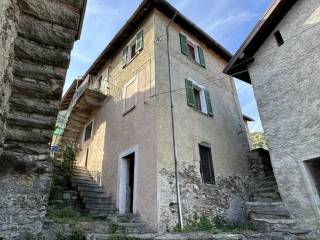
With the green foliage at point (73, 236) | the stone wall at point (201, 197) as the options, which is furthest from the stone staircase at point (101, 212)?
the stone wall at point (201, 197)

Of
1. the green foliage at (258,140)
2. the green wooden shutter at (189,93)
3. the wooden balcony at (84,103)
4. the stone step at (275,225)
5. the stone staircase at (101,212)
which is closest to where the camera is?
the stone staircase at (101,212)

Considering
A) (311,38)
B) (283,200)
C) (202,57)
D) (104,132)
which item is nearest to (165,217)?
(283,200)

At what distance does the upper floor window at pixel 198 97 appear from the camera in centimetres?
898

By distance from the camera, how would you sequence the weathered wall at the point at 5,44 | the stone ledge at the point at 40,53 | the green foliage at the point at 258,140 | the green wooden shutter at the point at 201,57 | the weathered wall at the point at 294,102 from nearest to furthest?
the weathered wall at the point at 5,44
the stone ledge at the point at 40,53
the weathered wall at the point at 294,102
the green wooden shutter at the point at 201,57
the green foliage at the point at 258,140

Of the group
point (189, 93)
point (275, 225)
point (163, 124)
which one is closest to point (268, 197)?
point (275, 225)

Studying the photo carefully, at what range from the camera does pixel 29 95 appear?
275 centimetres

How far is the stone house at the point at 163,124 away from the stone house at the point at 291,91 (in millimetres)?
1947

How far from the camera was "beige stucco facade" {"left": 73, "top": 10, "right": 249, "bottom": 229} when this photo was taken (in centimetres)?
688

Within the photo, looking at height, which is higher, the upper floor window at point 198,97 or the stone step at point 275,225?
the upper floor window at point 198,97

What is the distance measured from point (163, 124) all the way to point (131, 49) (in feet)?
15.8

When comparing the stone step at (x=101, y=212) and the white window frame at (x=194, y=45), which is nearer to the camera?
the stone step at (x=101, y=212)

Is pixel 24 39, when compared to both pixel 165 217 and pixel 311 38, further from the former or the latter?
pixel 311 38

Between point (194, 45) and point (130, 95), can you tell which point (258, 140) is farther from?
point (130, 95)

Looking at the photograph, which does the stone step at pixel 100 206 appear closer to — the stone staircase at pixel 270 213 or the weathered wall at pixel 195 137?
the weathered wall at pixel 195 137
